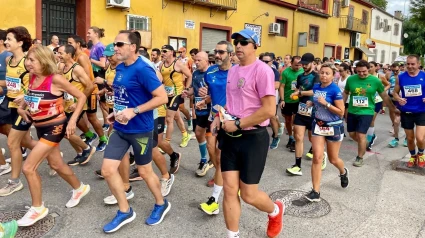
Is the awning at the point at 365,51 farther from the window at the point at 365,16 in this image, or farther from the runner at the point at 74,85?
the runner at the point at 74,85

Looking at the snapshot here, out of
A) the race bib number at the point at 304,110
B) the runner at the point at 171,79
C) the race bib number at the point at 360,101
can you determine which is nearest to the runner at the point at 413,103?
the race bib number at the point at 360,101

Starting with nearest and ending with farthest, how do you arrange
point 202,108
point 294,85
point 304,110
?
point 202,108
point 304,110
point 294,85

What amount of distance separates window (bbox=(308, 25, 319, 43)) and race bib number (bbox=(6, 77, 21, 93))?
2255 centimetres

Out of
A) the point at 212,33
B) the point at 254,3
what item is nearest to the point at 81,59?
the point at 212,33

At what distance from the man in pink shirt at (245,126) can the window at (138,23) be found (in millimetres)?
11415

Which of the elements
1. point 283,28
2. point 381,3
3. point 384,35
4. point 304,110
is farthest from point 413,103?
point 381,3

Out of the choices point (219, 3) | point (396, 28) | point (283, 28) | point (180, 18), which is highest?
point (396, 28)

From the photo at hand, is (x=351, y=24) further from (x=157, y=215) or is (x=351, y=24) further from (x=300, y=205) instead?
(x=157, y=215)

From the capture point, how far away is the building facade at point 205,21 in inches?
474

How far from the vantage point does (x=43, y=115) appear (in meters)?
3.82

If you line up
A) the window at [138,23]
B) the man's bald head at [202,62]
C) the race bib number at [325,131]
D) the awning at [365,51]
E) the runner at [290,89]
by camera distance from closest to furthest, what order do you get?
the race bib number at [325,131] → the man's bald head at [202,62] → the runner at [290,89] → the window at [138,23] → the awning at [365,51]

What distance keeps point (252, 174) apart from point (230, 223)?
47 cm

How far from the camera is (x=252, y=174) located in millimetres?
3135

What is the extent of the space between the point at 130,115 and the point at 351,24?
96.9ft
